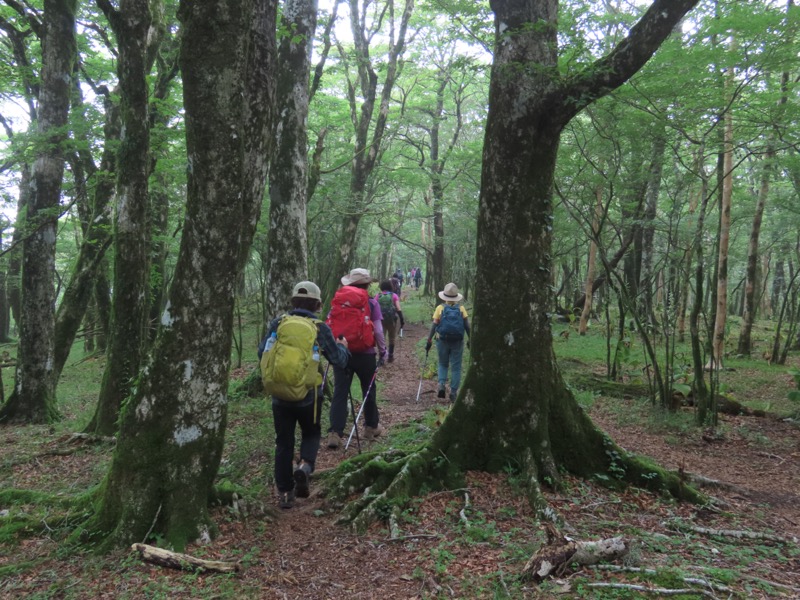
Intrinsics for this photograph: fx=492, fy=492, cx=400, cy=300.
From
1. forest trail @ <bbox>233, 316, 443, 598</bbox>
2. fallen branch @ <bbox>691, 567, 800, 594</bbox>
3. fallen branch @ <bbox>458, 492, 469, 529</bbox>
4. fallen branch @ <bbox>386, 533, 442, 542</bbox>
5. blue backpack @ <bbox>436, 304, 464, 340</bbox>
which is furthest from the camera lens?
blue backpack @ <bbox>436, 304, 464, 340</bbox>

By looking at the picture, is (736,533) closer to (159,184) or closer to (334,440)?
(334,440)

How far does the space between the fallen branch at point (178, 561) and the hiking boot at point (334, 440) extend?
113 inches

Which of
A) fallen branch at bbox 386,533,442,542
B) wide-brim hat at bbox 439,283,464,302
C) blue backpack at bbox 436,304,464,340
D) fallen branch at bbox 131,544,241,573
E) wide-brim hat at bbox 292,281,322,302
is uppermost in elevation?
wide-brim hat at bbox 439,283,464,302

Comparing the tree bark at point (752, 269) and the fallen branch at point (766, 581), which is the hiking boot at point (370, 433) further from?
the tree bark at point (752, 269)

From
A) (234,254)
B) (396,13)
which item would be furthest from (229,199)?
(396,13)

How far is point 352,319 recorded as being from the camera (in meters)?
6.43

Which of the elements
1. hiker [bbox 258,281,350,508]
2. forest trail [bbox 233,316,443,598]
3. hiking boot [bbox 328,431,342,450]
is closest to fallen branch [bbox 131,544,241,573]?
forest trail [bbox 233,316,443,598]

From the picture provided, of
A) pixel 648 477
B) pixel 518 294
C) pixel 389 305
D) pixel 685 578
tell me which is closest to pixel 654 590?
pixel 685 578

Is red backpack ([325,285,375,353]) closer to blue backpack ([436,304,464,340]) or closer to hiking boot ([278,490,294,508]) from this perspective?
hiking boot ([278,490,294,508])

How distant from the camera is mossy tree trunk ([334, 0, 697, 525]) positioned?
4.80 metres

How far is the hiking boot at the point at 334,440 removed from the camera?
21.2ft

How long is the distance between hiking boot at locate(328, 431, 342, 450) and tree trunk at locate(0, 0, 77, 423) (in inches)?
250

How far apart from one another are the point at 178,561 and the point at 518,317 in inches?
139

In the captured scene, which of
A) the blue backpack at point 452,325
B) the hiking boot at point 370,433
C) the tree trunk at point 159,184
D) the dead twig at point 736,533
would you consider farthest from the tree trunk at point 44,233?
the dead twig at point 736,533
